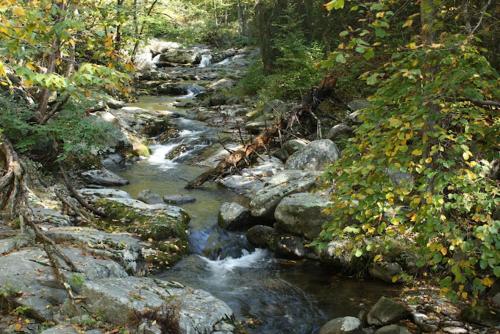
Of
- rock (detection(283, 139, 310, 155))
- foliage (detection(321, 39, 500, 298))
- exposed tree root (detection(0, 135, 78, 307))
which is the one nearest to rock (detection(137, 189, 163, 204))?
exposed tree root (detection(0, 135, 78, 307))

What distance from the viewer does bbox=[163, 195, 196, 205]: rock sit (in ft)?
35.7

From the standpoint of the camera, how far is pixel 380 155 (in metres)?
3.93


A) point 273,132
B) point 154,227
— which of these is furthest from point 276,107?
point 154,227

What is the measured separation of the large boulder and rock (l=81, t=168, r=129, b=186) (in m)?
4.63

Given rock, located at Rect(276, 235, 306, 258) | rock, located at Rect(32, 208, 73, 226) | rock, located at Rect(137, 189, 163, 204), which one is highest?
rock, located at Rect(32, 208, 73, 226)

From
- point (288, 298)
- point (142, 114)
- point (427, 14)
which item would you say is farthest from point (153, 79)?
point (427, 14)

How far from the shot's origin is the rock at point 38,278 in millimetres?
4823

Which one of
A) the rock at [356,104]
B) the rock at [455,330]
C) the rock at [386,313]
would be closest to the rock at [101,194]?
the rock at [386,313]

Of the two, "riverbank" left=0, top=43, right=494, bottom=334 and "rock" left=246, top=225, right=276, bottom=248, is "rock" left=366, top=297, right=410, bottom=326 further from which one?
"rock" left=246, top=225, right=276, bottom=248

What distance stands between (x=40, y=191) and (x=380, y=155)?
763cm

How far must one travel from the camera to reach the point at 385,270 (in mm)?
7238

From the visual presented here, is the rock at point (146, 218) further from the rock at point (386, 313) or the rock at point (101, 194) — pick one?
the rock at point (386, 313)

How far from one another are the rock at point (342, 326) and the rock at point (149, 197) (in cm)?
594

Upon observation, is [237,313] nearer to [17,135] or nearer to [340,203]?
[340,203]
